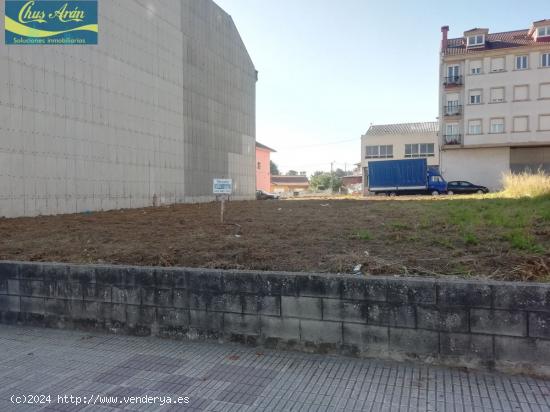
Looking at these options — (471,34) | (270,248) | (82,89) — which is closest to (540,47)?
(471,34)

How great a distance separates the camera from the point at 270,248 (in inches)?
235

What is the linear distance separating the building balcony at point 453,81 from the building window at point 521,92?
191 inches

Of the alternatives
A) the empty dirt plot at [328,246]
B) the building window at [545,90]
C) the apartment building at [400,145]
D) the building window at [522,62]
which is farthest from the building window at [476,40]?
the empty dirt plot at [328,246]

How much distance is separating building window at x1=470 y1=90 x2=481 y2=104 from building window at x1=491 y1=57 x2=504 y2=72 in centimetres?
241

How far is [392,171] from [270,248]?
114 feet

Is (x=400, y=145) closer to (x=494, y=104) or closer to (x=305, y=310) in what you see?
(x=494, y=104)

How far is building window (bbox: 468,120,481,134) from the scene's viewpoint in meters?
40.4

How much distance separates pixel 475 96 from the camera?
40562mm

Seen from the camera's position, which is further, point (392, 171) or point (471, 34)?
point (471, 34)

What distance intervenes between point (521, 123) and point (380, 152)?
55.2ft

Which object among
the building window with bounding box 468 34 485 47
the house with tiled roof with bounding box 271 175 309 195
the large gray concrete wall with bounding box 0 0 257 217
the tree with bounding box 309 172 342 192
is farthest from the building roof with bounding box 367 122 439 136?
the house with tiled roof with bounding box 271 175 309 195

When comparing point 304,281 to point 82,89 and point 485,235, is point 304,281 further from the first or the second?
point 82,89

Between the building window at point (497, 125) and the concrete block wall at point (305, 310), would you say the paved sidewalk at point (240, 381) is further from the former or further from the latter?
the building window at point (497, 125)

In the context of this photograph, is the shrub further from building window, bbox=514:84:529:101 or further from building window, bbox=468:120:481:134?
building window, bbox=514:84:529:101
